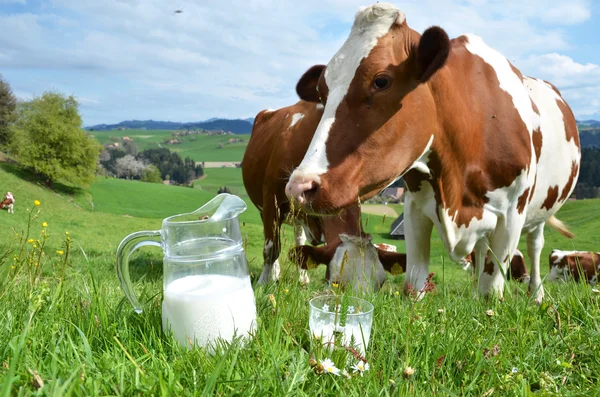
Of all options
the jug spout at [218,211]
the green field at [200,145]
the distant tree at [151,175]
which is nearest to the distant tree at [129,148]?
the green field at [200,145]

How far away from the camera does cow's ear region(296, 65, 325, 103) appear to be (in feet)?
12.1

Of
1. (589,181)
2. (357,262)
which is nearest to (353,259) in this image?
(357,262)

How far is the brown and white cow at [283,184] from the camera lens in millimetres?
4656

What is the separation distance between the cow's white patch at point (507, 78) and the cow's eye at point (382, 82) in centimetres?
140

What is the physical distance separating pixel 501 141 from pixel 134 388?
3.08m

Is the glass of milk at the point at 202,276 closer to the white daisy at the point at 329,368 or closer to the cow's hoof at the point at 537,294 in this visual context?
the white daisy at the point at 329,368

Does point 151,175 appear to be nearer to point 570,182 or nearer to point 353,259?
point 570,182

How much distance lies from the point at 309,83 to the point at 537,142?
77.8 inches

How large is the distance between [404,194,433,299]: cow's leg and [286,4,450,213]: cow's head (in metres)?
1.08

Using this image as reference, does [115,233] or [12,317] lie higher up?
[12,317]

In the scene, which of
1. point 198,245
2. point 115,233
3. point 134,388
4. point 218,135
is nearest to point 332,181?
point 198,245

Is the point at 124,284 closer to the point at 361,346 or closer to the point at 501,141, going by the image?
the point at 361,346

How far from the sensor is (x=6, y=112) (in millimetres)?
45844

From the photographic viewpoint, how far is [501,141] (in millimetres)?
3520
